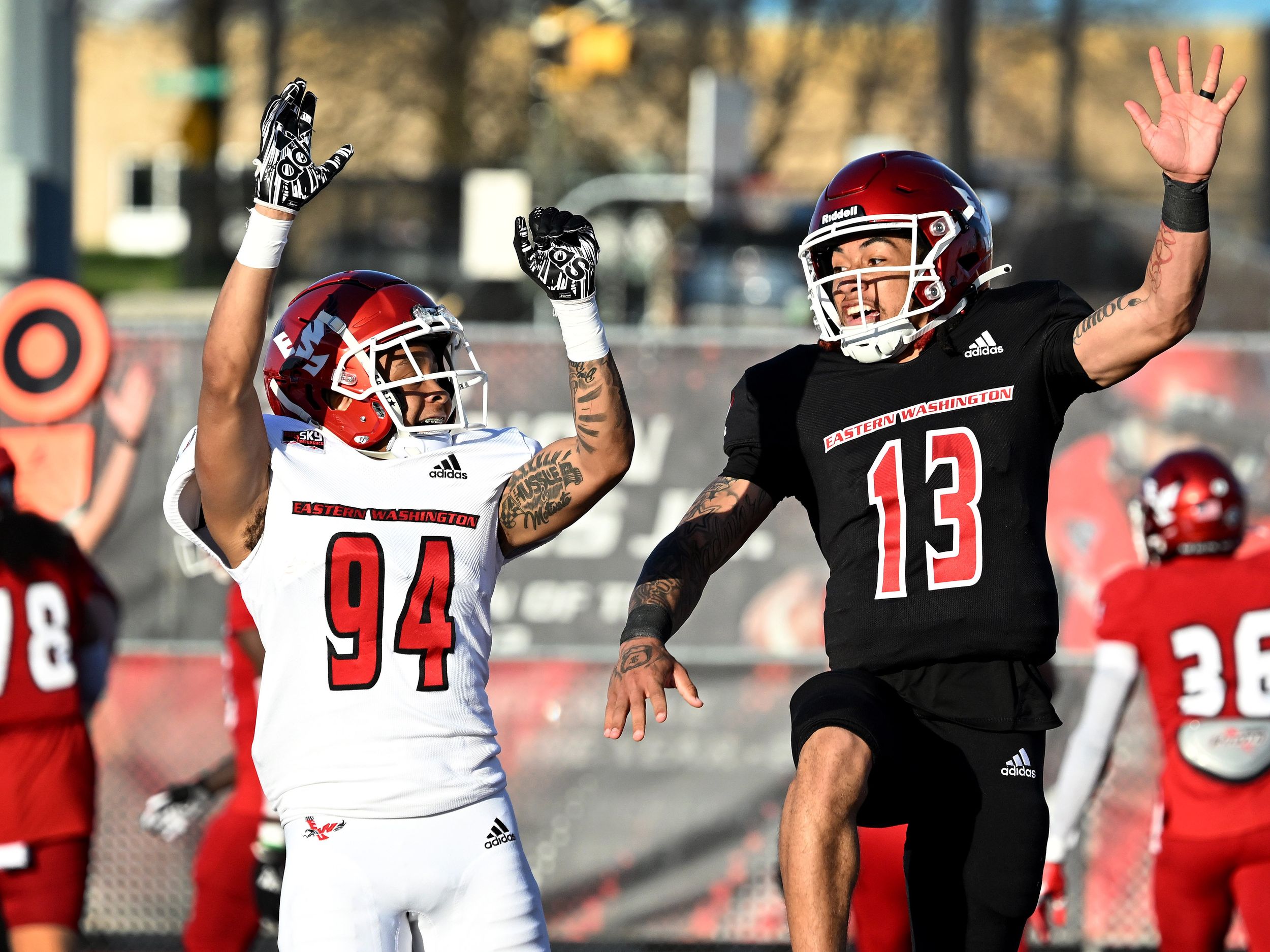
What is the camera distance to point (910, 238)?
12.4 feet

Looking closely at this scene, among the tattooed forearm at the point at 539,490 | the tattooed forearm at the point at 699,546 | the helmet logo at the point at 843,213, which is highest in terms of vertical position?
the helmet logo at the point at 843,213

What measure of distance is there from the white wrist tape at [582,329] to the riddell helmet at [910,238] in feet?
1.73

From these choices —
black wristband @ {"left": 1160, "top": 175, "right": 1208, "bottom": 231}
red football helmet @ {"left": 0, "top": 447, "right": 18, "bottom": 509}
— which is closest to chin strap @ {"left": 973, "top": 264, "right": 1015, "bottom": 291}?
black wristband @ {"left": 1160, "top": 175, "right": 1208, "bottom": 231}

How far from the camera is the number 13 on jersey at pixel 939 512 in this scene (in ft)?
11.7

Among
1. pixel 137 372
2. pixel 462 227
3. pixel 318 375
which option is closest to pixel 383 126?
pixel 462 227

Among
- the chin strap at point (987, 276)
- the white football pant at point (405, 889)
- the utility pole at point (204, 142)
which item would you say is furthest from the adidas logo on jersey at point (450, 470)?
the utility pole at point (204, 142)

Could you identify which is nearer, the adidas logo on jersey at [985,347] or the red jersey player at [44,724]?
the adidas logo on jersey at [985,347]

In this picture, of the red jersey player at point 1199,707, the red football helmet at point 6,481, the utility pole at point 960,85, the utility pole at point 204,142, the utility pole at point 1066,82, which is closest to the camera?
the red jersey player at point 1199,707

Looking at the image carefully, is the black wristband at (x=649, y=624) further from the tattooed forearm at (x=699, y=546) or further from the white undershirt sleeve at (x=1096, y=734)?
the white undershirt sleeve at (x=1096, y=734)

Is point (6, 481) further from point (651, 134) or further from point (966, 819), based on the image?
point (651, 134)

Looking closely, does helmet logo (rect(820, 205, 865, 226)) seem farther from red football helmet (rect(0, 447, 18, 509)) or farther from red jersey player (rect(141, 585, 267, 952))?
red football helmet (rect(0, 447, 18, 509))

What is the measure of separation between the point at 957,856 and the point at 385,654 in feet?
4.28

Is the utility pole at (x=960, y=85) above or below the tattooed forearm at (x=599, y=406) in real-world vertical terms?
above

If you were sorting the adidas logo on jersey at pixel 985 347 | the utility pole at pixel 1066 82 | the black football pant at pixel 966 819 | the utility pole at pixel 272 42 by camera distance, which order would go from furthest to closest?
the utility pole at pixel 1066 82 → the utility pole at pixel 272 42 → the adidas logo on jersey at pixel 985 347 → the black football pant at pixel 966 819
